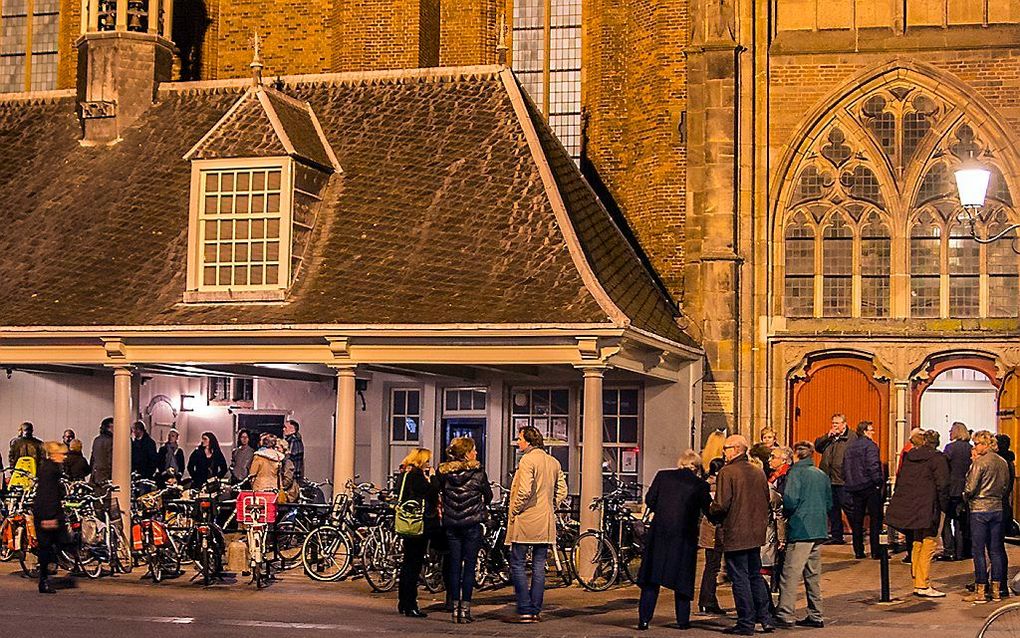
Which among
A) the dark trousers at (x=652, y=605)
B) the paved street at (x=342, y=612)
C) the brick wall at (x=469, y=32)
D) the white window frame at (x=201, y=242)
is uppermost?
the brick wall at (x=469, y=32)

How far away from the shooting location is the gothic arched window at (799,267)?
89.4ft

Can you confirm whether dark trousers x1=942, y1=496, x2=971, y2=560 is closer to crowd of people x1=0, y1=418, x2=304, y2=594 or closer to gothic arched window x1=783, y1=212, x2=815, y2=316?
gothic arched window x1=783, y1=212, x2=815, y2=316

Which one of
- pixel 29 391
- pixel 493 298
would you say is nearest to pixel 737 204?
pixel 493 298

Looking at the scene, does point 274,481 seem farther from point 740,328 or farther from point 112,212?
point 740,328

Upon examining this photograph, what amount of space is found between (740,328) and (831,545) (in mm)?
3916

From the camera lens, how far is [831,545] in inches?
972

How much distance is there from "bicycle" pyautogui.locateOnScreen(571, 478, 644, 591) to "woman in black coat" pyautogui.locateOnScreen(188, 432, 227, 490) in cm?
667

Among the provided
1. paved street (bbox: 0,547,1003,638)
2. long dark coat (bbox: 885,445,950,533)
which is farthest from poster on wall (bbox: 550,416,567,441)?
long dark coat (bbox: 885,445,950,533)

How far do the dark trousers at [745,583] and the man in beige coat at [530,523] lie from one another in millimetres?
1909

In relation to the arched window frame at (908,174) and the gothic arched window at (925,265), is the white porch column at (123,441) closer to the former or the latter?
the arched window frame at (908,174)

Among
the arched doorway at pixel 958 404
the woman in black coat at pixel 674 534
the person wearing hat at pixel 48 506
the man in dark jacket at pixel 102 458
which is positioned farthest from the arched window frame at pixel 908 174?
the person wearing hat at pixel 48 506

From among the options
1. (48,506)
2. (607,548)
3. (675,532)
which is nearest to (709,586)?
(675,532)

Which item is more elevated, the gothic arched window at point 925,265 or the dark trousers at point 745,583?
the gothic arched window at point 925,265

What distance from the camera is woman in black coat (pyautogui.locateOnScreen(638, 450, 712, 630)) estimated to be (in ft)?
52.1
